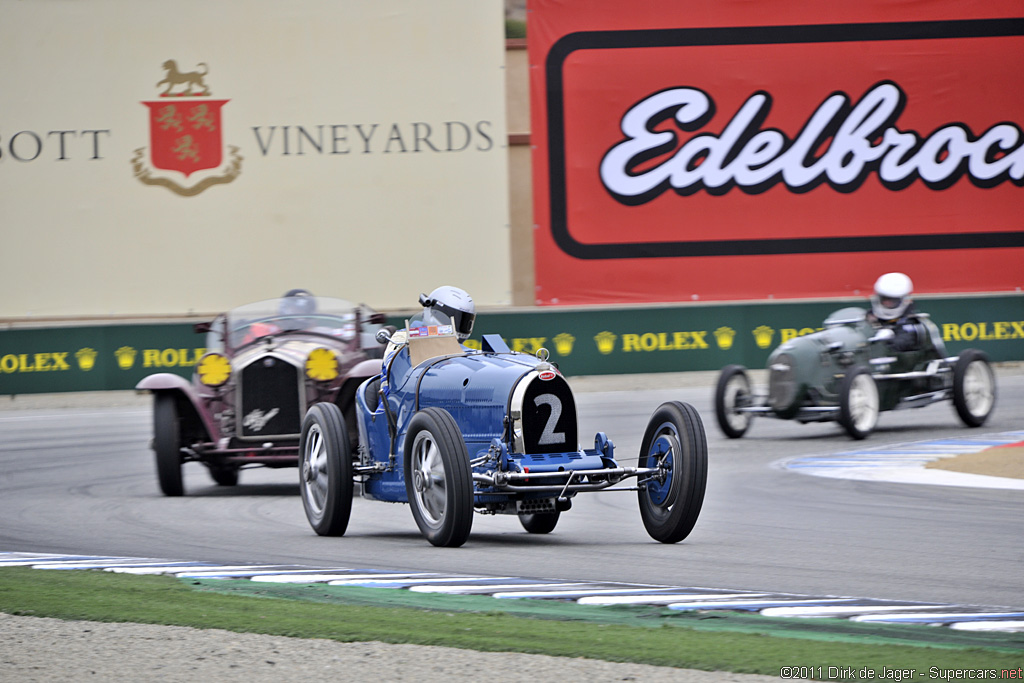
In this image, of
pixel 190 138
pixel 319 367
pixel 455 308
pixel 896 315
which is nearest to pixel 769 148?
pixel 190 138

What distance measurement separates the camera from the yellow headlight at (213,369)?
1204 cm

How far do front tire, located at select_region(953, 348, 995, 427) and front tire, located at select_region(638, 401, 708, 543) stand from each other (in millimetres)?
7819

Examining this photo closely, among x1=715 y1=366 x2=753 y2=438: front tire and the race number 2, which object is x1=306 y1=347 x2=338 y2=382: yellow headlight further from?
x1=715 y1=366 x2=753 y2=438: front tire

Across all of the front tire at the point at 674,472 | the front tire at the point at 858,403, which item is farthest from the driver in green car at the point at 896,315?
the front tire at the point at 674,472

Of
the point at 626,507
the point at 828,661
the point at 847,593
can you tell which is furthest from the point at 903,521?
the point at 828,661

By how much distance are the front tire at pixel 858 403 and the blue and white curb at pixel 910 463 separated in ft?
1.52

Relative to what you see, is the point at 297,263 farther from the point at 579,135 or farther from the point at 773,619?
the point at 773,619

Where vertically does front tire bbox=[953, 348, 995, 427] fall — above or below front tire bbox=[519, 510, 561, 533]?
above

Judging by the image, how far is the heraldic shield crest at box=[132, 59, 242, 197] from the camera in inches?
1053

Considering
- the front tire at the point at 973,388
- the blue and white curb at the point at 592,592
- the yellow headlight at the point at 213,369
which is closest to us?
the blue and white curb at the point at 592,592

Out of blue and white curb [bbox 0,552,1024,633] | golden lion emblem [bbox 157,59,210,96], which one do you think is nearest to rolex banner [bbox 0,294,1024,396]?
golden lion emblem [bbox 157,59,210,96]

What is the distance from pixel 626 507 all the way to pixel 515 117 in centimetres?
2347

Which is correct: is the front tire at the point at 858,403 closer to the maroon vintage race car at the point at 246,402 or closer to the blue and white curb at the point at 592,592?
the maroon vintage race car at the point at 246,402

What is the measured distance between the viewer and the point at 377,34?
2691cm
